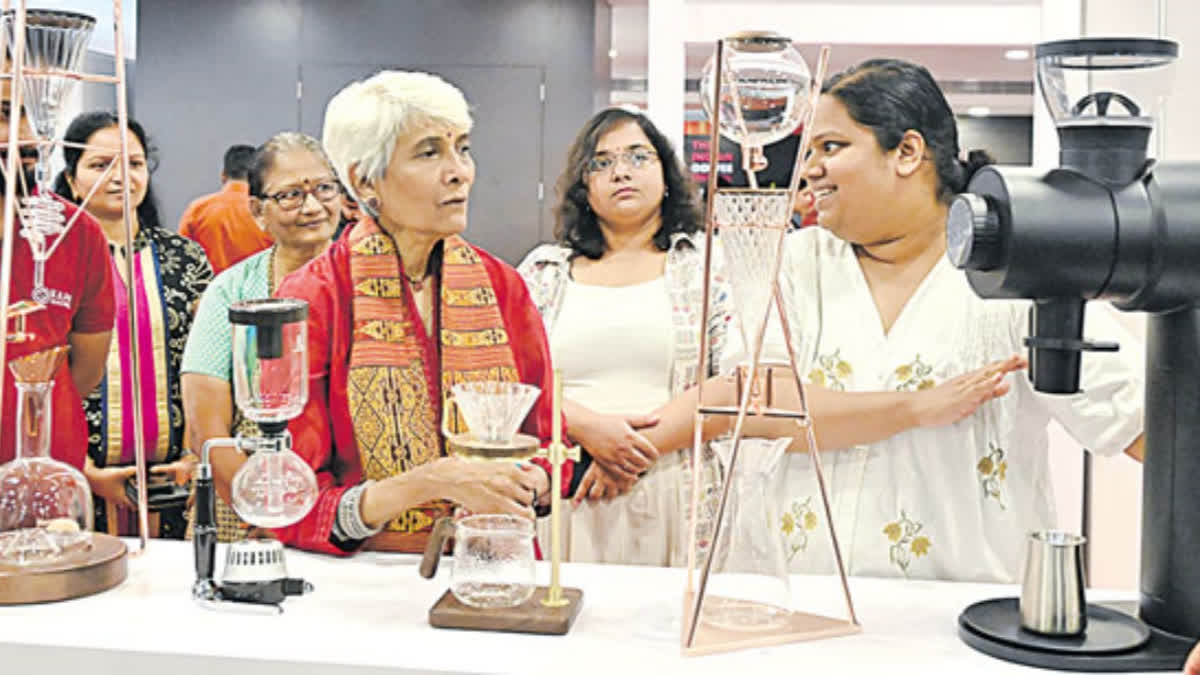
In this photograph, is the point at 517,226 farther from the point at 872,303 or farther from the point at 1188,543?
the point at 1188,543

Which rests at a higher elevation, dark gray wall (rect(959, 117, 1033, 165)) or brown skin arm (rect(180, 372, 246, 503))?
dark gray wall (rect(959, 117, 1033, 165))

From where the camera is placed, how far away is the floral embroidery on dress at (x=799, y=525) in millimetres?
2693

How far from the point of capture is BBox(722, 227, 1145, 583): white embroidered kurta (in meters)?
2.65

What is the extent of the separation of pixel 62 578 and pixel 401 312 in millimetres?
993

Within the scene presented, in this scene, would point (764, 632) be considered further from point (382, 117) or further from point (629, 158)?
point (629, 158)

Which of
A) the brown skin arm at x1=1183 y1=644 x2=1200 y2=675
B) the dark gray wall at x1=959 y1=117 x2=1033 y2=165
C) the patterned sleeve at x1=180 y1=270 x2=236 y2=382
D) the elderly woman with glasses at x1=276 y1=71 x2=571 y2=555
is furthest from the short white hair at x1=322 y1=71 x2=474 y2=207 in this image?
the brown skin arm at x1=1183 y1=644 x2=1200 y2=675

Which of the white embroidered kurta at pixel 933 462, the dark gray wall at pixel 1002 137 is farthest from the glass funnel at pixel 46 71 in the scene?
the dark gray wall at pixel 1002 137

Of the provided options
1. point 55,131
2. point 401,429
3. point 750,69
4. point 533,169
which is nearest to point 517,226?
point 533,169

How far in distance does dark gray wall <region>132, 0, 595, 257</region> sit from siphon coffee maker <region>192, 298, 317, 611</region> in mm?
2141

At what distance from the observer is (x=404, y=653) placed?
1586 mm

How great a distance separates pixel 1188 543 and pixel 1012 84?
259cm

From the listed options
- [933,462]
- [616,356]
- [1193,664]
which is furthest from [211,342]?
[1193,664]

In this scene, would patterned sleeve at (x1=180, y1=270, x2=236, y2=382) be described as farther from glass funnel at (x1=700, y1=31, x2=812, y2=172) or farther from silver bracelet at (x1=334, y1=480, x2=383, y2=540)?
glass funnel at (x1=700, y1=31, x2=812, y2=172)

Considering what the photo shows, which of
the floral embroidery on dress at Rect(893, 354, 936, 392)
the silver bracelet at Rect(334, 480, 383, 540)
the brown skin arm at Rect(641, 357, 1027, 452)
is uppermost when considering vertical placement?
the floral embroidery on dress at Rect(893, 354, 936, 392)
